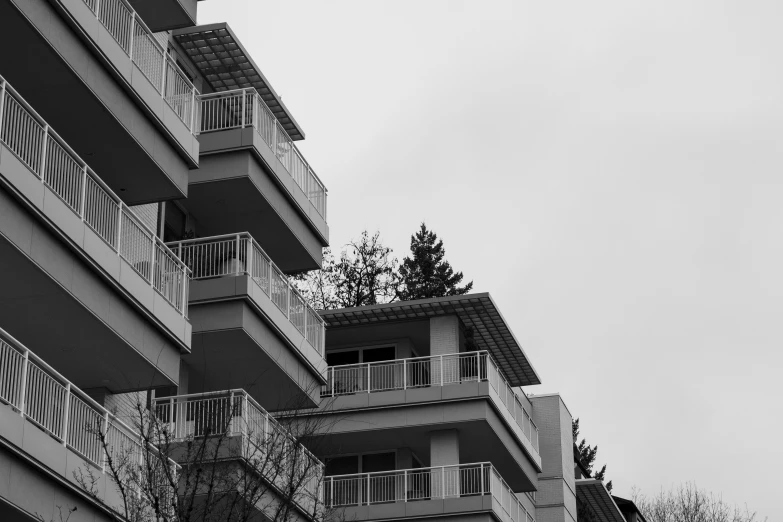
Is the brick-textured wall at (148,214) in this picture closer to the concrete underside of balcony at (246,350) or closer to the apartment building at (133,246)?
the apartment building at (133,246)

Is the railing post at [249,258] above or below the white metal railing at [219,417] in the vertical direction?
above

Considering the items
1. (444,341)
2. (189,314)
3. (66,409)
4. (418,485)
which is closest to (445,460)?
(418,485)

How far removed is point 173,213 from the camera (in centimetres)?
3045

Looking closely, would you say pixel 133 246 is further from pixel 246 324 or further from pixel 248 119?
pixel 248 119

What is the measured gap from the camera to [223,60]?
32625 millimetres

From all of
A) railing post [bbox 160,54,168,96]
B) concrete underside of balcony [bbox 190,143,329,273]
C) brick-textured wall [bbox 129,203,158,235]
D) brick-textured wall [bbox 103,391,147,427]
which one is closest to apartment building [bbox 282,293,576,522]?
concrete underside of balcony [bbox 190,143,329,273]

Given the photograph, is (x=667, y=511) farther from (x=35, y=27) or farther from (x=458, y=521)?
(x=35, y=27)

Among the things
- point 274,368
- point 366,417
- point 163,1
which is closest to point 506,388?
point 366,417

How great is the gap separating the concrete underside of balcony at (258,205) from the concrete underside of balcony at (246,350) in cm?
265

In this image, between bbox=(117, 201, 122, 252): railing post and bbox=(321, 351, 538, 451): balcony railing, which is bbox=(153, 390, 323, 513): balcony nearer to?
bbox=(117, 201, 122, 252): railing post

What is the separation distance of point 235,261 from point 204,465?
5.81 meters

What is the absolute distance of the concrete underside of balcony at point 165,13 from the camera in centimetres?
2691

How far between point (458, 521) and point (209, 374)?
10.6 metres

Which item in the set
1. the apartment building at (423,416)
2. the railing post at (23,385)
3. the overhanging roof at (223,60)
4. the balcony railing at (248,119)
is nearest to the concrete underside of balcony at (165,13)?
the balcony railing at (248,119)
